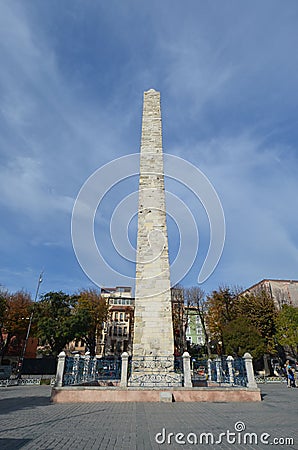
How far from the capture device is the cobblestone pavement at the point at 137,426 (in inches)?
191

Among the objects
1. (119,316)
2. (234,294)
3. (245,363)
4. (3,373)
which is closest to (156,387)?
(245,363)

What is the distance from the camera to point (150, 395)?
1030cm

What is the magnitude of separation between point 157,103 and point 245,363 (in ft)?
50.0

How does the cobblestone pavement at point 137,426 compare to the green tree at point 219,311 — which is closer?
the cobblestone pavement at point 137,426

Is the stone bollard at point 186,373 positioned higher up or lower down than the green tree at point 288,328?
lower down

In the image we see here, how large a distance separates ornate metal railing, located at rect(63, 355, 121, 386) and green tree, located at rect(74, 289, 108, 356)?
15.7 meters

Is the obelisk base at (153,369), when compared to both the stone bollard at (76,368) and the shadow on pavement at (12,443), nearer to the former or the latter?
the stone bollard at (76,368)

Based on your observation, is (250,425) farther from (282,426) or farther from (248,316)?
(248,316)

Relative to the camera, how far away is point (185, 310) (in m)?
33.2

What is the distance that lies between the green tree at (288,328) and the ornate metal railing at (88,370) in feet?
57.4

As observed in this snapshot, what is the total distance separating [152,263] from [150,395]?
5.47 meters

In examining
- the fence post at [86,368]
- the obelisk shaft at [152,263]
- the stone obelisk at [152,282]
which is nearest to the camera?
the stone obelisk at [152,282]

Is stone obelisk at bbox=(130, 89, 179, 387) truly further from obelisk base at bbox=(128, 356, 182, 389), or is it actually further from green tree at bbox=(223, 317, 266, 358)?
green tree at bbox=(223, 317, 266, 358)

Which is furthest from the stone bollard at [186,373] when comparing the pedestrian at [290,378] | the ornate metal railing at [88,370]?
the pedestrian at [290,378]
